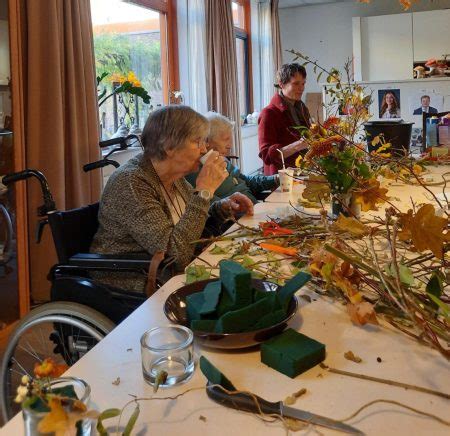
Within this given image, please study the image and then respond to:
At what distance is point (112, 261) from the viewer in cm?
160

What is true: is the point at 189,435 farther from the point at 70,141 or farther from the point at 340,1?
the point at 340,1

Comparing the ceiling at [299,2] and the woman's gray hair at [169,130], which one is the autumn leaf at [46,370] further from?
the ceiling at [299,2]

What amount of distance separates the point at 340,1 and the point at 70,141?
567 centimetres

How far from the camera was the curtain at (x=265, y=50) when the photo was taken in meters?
6.99

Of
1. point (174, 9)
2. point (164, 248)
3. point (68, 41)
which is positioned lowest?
point (164, 248)

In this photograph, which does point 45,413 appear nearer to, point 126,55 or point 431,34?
point 126,55

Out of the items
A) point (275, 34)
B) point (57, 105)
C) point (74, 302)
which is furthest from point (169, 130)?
point (275, 34)

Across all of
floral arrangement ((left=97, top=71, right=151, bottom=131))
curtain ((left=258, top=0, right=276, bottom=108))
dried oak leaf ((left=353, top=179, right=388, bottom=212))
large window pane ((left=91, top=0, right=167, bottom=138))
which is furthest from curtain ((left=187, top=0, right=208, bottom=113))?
dried oak leaf ((left=353, top=179, right=388, bottom=212))

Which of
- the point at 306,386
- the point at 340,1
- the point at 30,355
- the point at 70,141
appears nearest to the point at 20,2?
the point at 70,141

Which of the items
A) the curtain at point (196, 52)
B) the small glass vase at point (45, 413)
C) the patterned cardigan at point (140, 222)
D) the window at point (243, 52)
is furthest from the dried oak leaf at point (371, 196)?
the window at point (243, 52)

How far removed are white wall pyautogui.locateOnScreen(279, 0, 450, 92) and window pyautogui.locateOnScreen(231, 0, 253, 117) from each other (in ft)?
3.75

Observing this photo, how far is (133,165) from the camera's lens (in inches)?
72.4

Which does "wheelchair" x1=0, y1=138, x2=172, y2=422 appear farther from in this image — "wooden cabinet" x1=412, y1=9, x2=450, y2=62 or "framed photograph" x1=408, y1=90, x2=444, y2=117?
"wooden cabinet" x1=412, y1=9, x2=450, y2=62

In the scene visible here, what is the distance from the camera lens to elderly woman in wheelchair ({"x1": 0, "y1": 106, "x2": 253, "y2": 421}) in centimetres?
151
